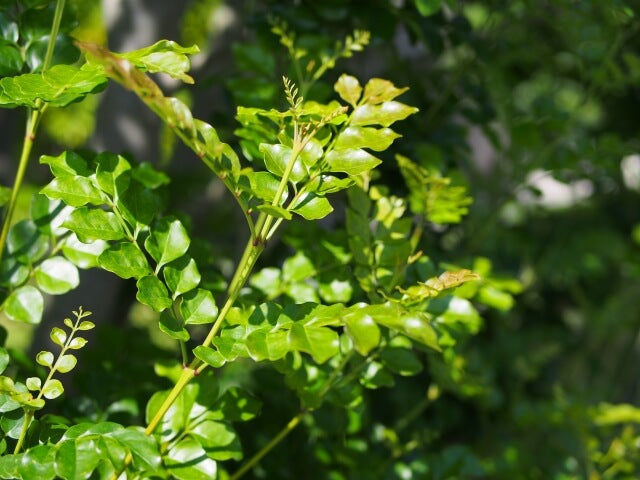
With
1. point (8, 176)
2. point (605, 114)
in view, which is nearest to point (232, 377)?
point (8, 176)

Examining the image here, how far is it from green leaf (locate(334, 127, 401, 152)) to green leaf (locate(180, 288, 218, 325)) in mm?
175

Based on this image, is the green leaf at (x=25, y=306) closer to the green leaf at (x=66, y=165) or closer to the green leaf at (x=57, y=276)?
the green leaf at (x=57, y=276)

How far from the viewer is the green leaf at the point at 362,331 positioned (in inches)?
22.1

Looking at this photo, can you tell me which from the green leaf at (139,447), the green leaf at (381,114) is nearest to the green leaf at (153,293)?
the green leaf at (139,447)

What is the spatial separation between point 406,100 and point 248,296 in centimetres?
48

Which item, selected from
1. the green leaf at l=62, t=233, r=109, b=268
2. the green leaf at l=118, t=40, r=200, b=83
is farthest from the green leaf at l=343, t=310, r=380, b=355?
the green leaf at l=62, t=233, r=109, b=268

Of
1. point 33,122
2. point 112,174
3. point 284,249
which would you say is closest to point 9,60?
point 33,122

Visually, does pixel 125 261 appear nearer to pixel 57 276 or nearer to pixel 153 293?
pixel 153 293

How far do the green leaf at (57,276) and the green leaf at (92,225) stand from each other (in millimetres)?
148

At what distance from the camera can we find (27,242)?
2.76ft

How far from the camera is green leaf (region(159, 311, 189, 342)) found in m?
0.65

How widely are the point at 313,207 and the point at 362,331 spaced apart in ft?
0.42

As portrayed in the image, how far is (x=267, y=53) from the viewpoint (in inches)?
40.9

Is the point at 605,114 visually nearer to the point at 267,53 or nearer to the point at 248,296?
the point at 267,53
